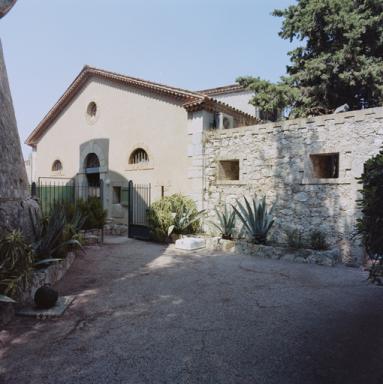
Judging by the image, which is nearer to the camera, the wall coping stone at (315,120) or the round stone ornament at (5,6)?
the round stone ornament at (5,6)

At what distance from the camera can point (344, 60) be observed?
415 inches

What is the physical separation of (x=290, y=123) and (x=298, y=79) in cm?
492

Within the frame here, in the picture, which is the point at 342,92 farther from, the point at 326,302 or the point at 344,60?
the point at 326,302

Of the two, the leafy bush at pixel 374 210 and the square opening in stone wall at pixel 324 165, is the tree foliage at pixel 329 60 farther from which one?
the leafy bush at pixel 374 210

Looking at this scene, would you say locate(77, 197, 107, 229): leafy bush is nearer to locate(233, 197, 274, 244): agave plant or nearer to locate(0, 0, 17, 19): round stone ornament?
locate(233, 197, 274, 244): agave plant

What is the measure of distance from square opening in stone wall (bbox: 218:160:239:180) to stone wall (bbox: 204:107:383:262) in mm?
135

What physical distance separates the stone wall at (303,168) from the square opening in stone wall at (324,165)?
11cm

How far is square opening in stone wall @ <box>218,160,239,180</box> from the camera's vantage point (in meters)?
9.12

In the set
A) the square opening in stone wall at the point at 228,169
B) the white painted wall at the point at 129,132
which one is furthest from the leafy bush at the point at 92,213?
the square opening in stone wall at the point at 228,169

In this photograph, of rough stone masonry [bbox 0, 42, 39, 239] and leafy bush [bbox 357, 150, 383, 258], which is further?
rough stone masonry [bbox 0, 42, 39, 239]

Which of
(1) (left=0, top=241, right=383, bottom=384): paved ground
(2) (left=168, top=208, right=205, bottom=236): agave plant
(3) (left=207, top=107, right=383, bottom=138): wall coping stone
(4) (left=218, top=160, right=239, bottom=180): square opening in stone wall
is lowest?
(1) (left=0, top=241, right=383, bottom=384): paved ground

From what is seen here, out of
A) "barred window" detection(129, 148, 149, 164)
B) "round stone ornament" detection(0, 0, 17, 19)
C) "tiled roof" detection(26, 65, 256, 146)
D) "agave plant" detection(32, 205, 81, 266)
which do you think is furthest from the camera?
"barred window" detection(129, 148, 149, 164)

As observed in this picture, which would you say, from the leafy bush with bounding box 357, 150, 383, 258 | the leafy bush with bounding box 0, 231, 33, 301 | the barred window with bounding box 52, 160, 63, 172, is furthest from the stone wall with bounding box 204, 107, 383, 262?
the barred window with bounding box 52, 160, 63, 172

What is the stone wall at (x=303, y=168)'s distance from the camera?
6676mm
